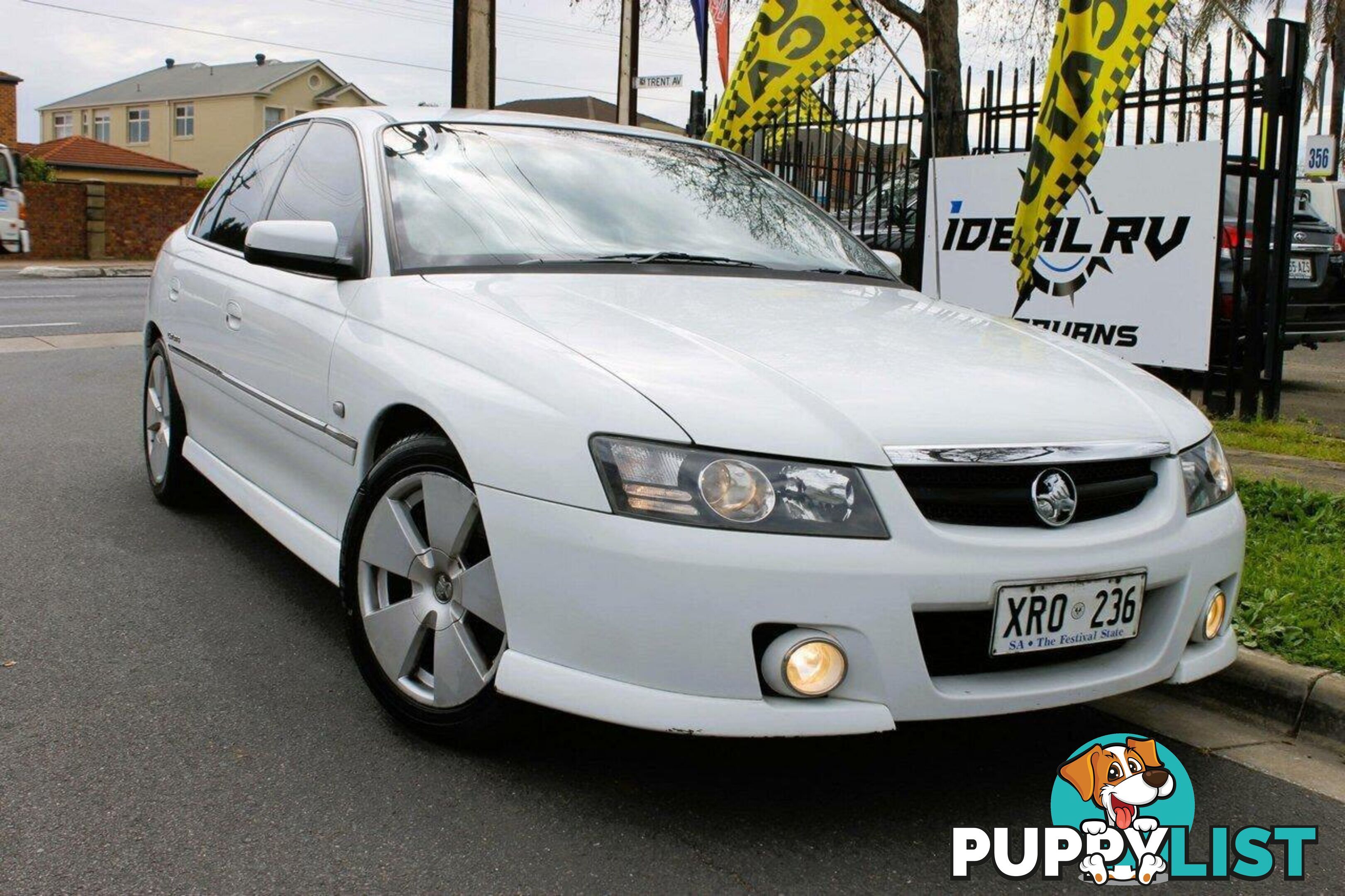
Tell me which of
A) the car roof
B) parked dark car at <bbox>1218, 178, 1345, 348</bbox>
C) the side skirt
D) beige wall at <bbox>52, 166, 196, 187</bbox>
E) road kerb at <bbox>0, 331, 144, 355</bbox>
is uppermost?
beige wall at <bbox>52, 166, 196, 187</bbox>

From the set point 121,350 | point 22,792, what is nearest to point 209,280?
point 22,792

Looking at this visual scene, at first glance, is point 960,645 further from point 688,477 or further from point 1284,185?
point 1284,185

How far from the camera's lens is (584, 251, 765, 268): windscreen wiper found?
373 cm

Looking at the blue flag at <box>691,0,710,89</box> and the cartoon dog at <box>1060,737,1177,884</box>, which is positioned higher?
the blue flag at <box>691,0,710,89</box>

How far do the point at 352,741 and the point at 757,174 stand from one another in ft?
8.28

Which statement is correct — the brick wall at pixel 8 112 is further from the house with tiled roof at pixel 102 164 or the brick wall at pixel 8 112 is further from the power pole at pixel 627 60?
the power pole at pixel 627 60

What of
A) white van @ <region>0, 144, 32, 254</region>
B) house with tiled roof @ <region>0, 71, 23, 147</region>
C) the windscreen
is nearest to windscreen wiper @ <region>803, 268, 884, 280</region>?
the windscreen

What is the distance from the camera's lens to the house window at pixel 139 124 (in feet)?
213

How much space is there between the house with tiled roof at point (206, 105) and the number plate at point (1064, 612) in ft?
192

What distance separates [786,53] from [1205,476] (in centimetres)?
543

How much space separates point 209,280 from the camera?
15.8 ft

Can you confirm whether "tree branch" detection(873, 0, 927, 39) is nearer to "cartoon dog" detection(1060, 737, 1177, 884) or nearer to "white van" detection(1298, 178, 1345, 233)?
"white van" detection(1298, 178, 1345, 233)

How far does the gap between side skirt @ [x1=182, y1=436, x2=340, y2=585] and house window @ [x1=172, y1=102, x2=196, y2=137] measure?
6252cm

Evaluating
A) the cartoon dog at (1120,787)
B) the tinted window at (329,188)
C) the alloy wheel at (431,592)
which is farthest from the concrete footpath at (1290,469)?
the alloy wheel at (431,592)
